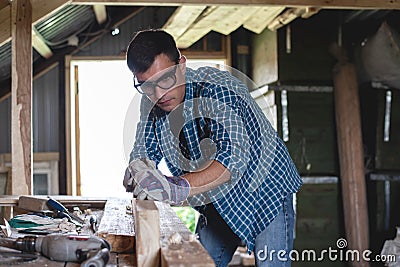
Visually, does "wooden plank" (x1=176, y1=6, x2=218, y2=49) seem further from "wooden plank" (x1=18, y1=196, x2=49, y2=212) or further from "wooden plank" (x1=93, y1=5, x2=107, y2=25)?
"wooden plank" (x1=18, y1=196, x2=49, y2=212)

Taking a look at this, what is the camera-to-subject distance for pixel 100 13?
6164mm

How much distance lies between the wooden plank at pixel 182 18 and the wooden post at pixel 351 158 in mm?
1437

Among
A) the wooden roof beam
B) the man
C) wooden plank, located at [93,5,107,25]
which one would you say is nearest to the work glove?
the man

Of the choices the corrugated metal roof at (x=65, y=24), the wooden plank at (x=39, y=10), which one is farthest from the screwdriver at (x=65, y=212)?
the corrugated metal roof at (x=65, y=24)

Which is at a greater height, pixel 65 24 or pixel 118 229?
pixel 65 24

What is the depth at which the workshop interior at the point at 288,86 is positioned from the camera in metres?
3.70

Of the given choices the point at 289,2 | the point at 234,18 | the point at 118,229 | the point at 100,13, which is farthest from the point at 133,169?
the point at 100,13

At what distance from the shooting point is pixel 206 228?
2.39 m

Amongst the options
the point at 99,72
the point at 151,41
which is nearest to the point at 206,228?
the point at 151,41

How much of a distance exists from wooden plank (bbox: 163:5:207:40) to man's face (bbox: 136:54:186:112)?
9.06 feet

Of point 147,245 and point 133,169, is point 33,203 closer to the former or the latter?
point 133,169

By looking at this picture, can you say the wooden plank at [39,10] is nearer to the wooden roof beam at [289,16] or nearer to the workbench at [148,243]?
the wooden roof beam at [289,16]

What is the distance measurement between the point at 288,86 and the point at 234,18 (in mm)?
826

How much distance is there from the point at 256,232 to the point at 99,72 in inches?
236
